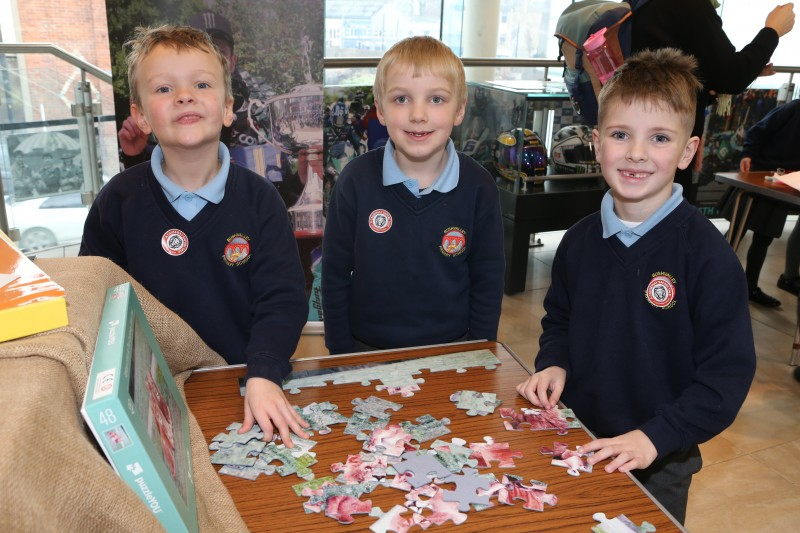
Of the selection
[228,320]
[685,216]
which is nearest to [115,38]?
[228,320]

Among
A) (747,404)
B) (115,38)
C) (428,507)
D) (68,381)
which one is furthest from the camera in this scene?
(747,404)

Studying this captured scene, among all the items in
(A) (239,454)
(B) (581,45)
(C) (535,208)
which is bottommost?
(C) (535,208)

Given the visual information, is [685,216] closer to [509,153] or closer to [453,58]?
[453,58]

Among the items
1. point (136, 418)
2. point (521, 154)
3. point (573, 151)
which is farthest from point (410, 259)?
point (573, 151)

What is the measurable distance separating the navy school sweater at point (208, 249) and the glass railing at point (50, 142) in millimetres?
2213

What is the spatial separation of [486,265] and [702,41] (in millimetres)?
1667

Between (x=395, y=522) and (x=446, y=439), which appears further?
(x=446, y=439)

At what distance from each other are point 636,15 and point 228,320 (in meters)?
2.28

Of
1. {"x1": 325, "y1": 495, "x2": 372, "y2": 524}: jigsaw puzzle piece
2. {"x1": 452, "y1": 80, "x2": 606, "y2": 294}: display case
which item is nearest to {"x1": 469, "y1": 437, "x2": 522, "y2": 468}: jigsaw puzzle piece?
{"x1": 325, "y1": 495, "x2": 372, "y2": 524}: jigsaw puzzle piece

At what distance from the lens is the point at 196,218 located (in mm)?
1636

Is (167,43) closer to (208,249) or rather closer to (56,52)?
(208,249)

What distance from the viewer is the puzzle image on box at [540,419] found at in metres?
1.29

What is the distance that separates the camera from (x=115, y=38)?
2.93 meters

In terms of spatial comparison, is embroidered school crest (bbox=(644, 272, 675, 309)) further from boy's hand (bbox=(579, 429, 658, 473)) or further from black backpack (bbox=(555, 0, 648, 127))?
black backpack (bbox=(555, 0, 648, 127))
